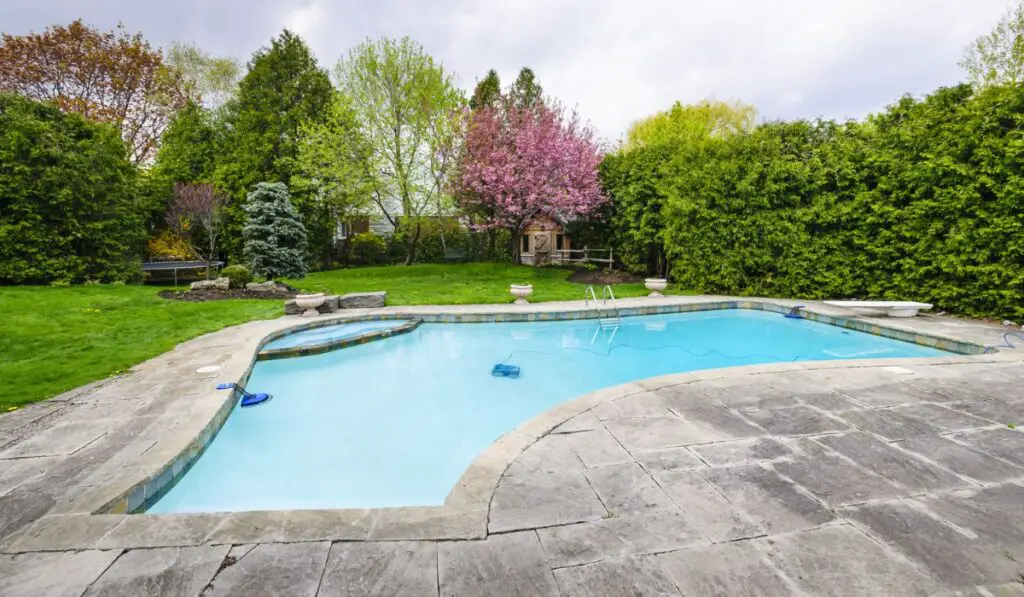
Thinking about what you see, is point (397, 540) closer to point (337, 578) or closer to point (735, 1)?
point (337, 578)

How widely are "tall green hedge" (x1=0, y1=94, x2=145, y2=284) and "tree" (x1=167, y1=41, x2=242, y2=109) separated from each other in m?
11.9

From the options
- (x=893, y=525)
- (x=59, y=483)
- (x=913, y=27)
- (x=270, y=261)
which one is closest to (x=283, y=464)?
(x=59, y=483)

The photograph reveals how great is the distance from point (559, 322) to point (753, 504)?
21.7 ft

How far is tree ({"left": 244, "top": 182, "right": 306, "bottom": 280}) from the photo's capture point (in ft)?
48.0

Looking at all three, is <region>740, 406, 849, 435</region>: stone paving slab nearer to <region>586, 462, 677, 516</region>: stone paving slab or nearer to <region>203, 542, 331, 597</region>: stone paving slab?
<region>586, 462, 677, 516</region>: stone paving slab

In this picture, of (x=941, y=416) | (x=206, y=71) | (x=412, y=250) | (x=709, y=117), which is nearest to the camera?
(x=941, y=416)

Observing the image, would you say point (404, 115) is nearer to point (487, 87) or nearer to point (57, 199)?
point (487, 87)

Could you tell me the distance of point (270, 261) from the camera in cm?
1480

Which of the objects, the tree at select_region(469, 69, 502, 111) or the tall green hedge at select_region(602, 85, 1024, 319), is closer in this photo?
the tall green hedge at select_region(602, 85, 1024, 319)

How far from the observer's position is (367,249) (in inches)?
800

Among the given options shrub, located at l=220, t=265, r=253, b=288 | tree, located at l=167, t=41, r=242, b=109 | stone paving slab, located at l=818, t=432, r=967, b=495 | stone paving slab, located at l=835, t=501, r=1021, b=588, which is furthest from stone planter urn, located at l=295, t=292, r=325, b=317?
tree, located at l=167, t=41, r=242, b=109

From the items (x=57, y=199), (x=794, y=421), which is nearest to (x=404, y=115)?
(x=57, y=199)

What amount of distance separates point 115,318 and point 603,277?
12.7 meters

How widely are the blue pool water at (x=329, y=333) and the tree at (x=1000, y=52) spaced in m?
20.8
